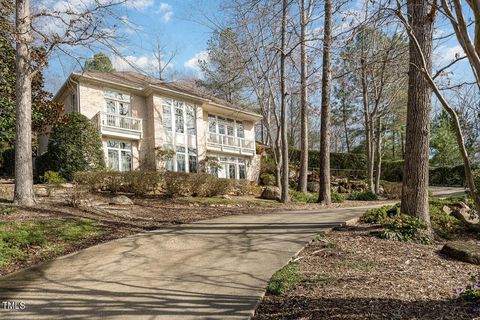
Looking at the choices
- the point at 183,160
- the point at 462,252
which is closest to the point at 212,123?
the point at 183,160

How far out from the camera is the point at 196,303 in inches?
147

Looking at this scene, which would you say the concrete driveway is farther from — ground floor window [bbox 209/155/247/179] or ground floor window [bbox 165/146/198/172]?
ground floor window [bbox 209/155/247/179]

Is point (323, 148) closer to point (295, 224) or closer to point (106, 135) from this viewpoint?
point (295, 224)

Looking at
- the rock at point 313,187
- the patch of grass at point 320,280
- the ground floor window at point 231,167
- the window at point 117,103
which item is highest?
the window at point 117,103

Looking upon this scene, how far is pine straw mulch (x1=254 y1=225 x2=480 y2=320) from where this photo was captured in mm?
3449

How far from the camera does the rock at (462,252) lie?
5492mm

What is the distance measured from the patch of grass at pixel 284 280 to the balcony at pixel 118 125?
16.5 m

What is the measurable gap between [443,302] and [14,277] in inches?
208

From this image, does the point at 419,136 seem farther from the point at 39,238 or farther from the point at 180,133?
the point at 180,133

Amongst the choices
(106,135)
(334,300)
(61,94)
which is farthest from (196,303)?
(61,94)

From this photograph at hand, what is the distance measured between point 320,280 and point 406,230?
294 centimetres

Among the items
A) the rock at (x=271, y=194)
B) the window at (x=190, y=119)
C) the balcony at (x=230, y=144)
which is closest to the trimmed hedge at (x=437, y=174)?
the balcony at (x=230, y=144)

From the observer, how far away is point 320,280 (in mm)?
4336

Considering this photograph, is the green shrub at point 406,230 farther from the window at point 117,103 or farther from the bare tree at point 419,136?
the window at point 117,103
